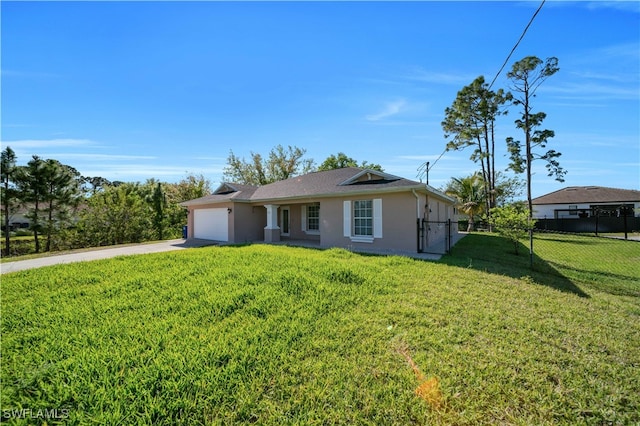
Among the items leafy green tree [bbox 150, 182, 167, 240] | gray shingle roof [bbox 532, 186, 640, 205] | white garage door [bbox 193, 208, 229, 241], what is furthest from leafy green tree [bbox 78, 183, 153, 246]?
gray shingle roof [bbox 532, 186, 640, 205]

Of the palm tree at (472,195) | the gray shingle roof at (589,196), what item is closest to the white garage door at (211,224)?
the palm tree at (472,195)

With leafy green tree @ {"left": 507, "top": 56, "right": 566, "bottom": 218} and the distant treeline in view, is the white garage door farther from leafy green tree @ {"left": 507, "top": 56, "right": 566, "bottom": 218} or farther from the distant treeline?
leafy green tree @ {"left": 507, "top": 56, "right": 566, "bottom": 218}

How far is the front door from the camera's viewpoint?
653 inches

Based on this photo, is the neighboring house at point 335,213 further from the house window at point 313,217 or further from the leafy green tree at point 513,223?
the leafy green tree at point 513,223

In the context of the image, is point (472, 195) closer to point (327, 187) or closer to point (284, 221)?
point (327, 187)

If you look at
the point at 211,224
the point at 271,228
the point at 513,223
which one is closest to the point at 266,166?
the point at 211,224

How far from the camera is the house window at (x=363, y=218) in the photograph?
1159 centimetres

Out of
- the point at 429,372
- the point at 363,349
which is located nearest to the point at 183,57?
the point at 363,349

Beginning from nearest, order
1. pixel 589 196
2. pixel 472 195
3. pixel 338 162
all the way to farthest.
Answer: pixel 472 195
pixel 589 196
pixel 338 162

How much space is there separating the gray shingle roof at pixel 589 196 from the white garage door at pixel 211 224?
Result: 1430 inches

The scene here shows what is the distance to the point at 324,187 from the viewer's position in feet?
42.9

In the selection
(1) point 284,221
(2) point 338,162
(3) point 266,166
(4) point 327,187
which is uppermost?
(2) point 338,162

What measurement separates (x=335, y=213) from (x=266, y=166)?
74.6 feet

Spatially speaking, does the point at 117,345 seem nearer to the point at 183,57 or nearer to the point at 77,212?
the point at 183,57
